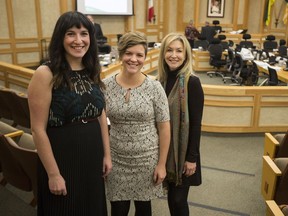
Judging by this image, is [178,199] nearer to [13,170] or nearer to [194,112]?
[194,112]

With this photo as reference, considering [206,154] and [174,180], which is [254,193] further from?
[174,180]

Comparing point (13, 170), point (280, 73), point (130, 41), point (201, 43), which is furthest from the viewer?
point (201, 43)

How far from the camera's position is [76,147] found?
1.63 meters

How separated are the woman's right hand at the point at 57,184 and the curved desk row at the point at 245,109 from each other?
3.30 metres

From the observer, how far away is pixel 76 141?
1.62 m

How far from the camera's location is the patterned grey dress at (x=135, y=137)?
5.92ft

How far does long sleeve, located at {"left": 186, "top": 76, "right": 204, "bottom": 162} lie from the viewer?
1.95m

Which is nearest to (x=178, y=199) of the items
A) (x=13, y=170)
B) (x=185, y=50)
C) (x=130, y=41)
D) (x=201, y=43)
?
(x=185, y=50)

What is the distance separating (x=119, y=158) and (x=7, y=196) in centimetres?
166

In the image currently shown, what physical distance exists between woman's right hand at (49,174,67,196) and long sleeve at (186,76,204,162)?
0.79 m

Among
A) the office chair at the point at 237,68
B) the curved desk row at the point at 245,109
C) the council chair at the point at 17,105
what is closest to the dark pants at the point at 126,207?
the council chair at the point at 17,105

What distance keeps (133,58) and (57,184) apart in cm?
76

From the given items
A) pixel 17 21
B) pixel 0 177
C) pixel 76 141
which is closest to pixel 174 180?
pixel 76 141

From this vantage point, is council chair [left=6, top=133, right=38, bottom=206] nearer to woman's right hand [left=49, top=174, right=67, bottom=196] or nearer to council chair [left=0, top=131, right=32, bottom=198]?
council chair [left=0, top=131, right=32, bottom=198]
